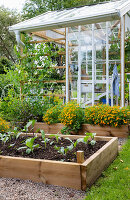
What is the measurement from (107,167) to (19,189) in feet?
3.77

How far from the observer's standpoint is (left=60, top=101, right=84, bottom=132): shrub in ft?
15.7

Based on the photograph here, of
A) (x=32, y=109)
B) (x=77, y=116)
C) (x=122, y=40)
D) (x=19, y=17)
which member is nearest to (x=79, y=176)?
(x=77, y=116)

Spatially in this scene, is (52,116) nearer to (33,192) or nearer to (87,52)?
(87,52)

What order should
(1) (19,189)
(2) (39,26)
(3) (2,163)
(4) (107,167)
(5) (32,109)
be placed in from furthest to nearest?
(2) (39,26)
(5) (32,109)
(4) (107,167)
(3) (2,163)
(1) (19,189)

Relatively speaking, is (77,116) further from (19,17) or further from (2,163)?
(19,17)

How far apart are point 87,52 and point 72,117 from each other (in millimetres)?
2606

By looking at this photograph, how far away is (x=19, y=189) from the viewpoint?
258cm

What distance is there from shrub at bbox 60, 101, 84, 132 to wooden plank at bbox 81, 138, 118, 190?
1.38m

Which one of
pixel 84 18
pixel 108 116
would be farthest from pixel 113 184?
pixel 84 18

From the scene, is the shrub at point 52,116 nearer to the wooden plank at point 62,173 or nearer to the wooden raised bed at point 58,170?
the wooden raised bed at point 58,170

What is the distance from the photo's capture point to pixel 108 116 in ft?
15.2

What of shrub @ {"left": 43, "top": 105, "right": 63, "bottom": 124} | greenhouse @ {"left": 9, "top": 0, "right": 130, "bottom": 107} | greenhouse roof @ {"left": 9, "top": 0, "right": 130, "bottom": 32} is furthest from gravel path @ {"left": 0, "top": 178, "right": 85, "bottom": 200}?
greenhouse roof @ {"left": 9, "top": 0, "right": 130, "bottom": 32}

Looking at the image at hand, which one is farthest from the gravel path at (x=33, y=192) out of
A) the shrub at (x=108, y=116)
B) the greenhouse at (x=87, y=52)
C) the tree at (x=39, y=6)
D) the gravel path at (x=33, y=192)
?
the tree at (x=39, y=6)

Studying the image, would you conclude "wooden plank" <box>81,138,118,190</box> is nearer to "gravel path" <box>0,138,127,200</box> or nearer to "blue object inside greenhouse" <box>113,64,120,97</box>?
"gravel path" <box>0,138,127,200</box>
